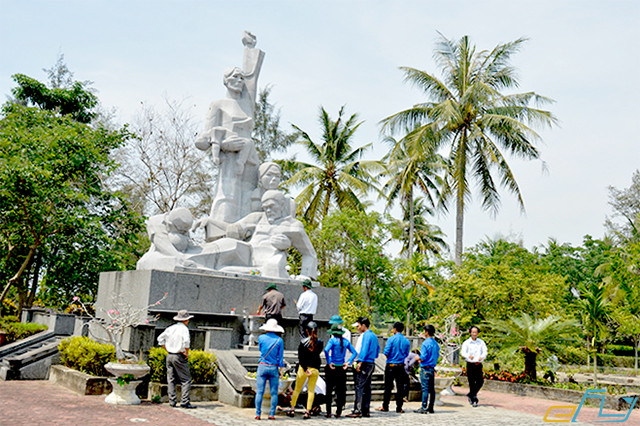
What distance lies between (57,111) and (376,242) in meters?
13.6

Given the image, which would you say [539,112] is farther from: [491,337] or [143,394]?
[143,394]

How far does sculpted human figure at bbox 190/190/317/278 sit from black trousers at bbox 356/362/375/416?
12.6 feet

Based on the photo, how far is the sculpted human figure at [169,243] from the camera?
11406mm

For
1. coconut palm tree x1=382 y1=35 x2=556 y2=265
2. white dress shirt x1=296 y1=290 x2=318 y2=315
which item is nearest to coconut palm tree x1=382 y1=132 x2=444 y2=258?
coconut palm tree x1=382 y1=35 x2=556 y2=265

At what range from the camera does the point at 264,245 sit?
41.6 ft

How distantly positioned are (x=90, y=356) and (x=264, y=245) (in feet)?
14.2

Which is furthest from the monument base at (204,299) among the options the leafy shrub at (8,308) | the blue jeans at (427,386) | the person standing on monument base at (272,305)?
the leafy shrub at (8,308)

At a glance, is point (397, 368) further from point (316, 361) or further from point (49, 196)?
point (49, 196)

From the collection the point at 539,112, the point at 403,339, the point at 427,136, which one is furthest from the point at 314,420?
the point at 539,112

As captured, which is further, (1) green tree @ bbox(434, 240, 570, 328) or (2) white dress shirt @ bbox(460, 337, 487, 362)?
(1) green tree @ bbox(434, 240, 570, 328)

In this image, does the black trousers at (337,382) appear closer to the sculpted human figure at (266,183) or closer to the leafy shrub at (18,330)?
the sculpted human figure at (266,183)

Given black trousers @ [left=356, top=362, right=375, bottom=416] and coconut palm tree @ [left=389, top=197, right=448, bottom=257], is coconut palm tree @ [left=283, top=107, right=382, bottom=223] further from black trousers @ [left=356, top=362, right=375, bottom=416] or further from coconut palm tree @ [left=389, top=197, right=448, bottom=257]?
black trousers @ [left=356, top=362, right=375, bottom=416]

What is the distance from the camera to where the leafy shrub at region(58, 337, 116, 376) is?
380 inches

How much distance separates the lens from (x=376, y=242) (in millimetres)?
25094
